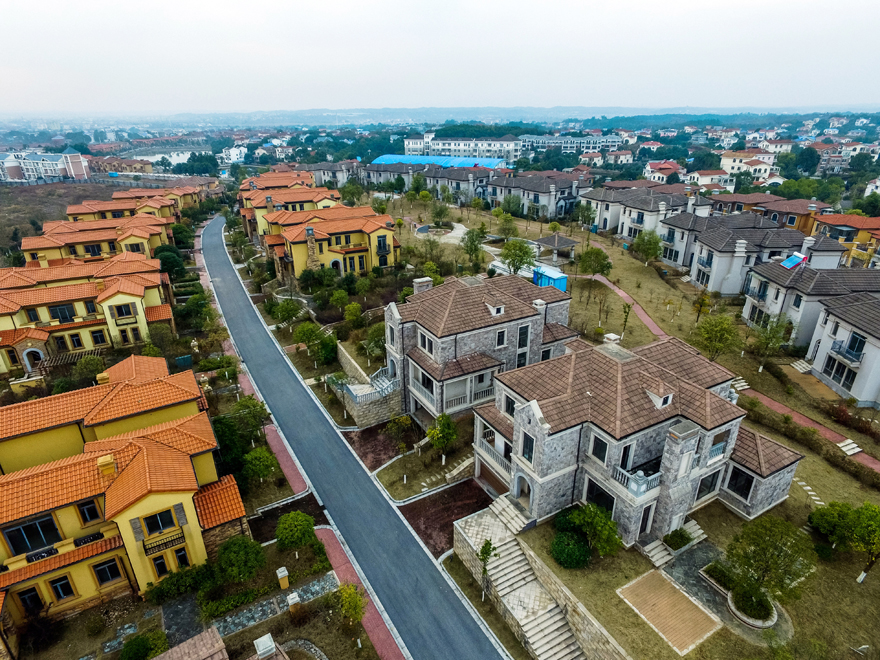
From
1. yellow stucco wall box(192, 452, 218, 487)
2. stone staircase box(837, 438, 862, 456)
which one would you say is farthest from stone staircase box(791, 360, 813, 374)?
yellow stucco wall box(192, 452, 218, 487)

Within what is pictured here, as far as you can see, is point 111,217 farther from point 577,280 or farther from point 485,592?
point 485,592

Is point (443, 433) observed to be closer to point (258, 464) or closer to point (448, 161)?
point (258, 464)

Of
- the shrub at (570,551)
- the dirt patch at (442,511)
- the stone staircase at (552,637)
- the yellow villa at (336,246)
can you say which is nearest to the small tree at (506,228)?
the yellow villa at (336,246)

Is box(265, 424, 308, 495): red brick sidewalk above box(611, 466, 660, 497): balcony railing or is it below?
below

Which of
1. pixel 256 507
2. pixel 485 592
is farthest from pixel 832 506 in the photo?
pixel 256 507

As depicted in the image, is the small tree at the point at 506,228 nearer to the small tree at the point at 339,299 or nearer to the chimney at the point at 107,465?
the small tree at the point at 339,299

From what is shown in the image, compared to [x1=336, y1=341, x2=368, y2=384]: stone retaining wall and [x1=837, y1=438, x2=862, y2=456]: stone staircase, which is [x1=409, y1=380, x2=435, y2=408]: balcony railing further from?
[x1=837, y1=438, x2=862, y2=456]: stone staircase
